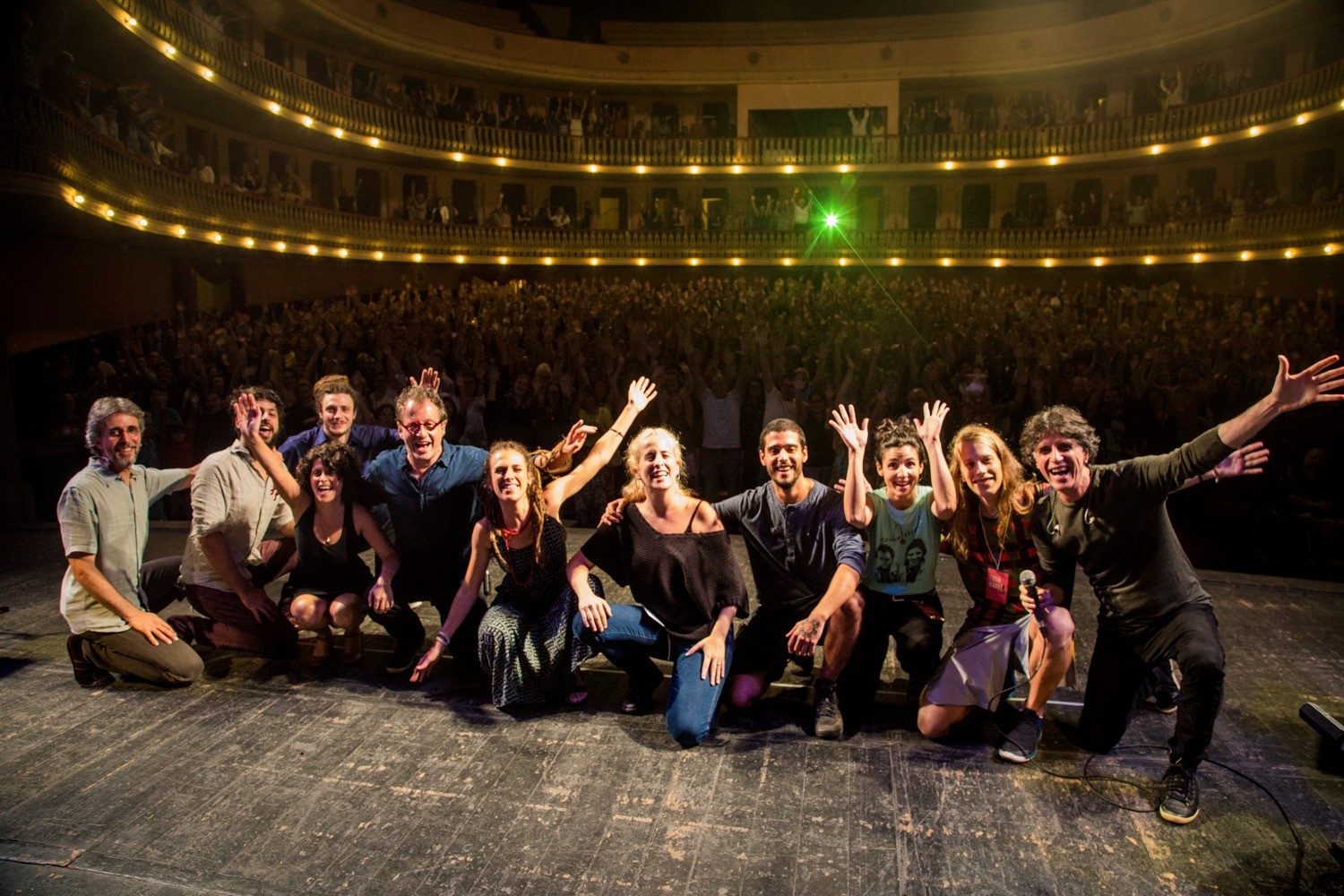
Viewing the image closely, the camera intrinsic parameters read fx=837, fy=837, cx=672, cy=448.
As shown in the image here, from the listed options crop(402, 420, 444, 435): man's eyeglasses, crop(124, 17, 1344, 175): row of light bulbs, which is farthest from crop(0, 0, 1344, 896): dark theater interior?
crop(124, 17, 1344, 175): row of light bulbs

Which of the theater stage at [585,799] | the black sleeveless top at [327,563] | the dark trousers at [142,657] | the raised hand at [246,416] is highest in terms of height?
the raised hand at [246,416]

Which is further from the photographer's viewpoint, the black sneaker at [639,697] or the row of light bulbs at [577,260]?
the row of light bulbs at [577,260]

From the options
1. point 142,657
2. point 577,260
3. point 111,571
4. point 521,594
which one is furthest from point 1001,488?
point 577,260

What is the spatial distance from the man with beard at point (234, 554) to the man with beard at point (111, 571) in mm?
302

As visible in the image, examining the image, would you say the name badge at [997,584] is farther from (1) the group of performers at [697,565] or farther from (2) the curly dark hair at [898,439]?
(2) the curly dark hair at [898,439]

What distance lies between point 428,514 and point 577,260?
18.8m

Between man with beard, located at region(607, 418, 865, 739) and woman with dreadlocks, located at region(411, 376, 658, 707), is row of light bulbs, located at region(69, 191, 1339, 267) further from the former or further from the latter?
man with beard, located at region(607, 418, 865, 739)

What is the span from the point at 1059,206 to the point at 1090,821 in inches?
832

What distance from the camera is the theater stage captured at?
9.82ft

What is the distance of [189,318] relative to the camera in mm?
16766

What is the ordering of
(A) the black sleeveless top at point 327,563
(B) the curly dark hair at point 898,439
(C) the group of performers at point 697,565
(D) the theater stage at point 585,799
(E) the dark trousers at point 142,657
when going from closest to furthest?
(D) the theater stage at point 585,799 < (C) the group of performers at point 697,565 < (B) the curly dark hair at point 898,439 < (E) the dark trousers at point 142,657 < (A) the black sleeveless top at point 327,563

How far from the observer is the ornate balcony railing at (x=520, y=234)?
11.4 m

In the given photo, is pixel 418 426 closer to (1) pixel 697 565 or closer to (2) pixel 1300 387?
(1) pixel 697 565

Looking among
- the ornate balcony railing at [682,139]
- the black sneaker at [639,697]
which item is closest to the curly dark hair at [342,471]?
the black sneaker at [639,697]
